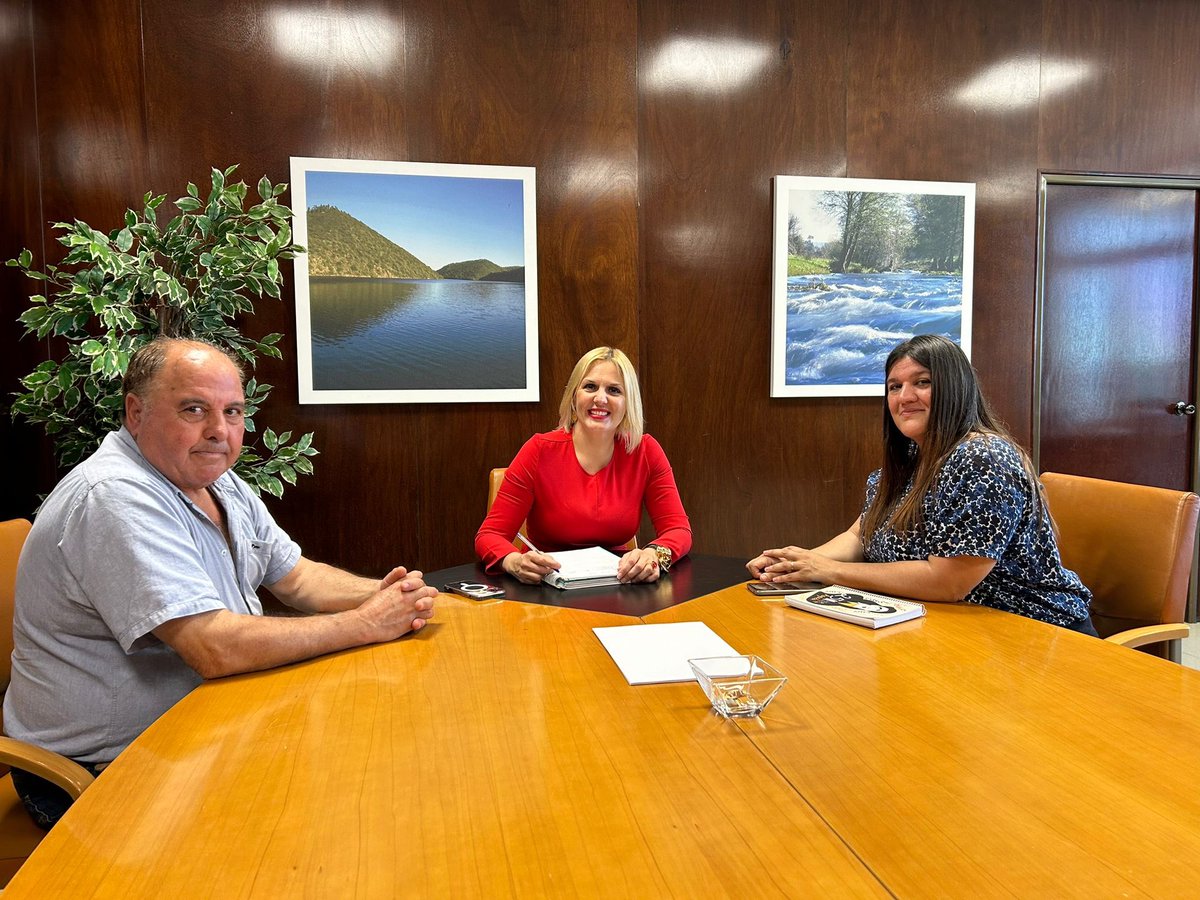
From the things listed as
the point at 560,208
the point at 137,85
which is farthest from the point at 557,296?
the point at 137,85

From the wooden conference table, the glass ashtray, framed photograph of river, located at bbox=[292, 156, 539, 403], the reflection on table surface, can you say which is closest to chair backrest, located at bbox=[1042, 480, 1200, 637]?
the wooden conference table

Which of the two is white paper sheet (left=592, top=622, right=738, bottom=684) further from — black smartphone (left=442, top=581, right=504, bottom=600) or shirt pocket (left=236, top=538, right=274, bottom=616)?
shirt pocket (left=236, top=538, right=274, bottom=616)

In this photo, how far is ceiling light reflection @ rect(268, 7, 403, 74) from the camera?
3490mm

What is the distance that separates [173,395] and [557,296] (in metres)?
2.34

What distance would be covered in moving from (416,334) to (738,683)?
2687 millimetres

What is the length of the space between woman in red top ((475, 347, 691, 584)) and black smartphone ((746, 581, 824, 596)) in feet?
1.49

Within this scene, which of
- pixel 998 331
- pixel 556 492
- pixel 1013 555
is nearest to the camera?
pixel 1013 555

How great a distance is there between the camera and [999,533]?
1.92 metres

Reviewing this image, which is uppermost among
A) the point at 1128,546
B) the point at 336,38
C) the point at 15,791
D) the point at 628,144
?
the point at 336,38

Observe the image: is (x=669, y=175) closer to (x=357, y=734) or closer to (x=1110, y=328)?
(x=1110, y=328)

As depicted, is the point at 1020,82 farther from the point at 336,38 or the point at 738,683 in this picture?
the point at 738,683

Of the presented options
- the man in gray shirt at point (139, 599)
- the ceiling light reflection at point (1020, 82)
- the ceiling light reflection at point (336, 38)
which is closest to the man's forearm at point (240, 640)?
the man in gray shirt at point (139, 599)

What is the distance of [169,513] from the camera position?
1.56 meters

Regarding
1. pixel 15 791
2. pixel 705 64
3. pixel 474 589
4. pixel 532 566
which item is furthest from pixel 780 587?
pixel 705 64
